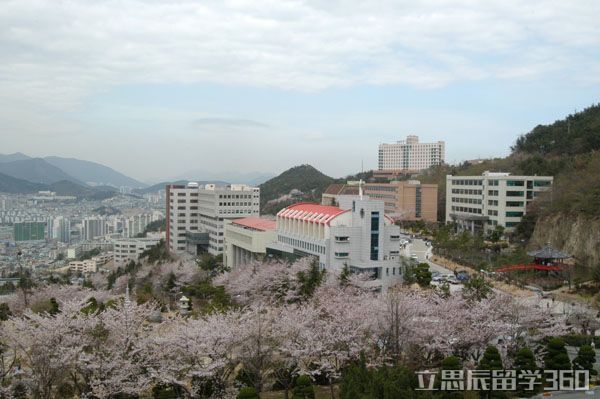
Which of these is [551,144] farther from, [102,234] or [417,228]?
[102,234]

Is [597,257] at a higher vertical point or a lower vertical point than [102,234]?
higher

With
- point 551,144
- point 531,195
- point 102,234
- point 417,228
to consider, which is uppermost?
point 551,144

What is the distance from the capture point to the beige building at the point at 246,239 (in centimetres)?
3644

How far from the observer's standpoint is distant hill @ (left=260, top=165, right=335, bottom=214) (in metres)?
83.0

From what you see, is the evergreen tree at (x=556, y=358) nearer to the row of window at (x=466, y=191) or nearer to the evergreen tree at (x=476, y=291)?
the evergreen tree at (x=476, y=291)

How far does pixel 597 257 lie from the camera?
104ft

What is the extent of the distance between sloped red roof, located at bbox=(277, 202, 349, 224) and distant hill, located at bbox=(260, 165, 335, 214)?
42513 millimetres

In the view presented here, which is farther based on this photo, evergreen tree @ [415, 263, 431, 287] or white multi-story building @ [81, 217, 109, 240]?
white multi-story building @ [81, 217, 109, 240]

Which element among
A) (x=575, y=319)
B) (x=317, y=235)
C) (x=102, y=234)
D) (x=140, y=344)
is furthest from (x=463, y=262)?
(x=102, y=234)

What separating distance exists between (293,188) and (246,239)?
54.0m

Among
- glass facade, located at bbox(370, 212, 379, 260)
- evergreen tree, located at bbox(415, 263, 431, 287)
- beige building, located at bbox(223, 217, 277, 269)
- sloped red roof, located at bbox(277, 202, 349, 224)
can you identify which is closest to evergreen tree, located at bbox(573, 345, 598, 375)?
evergreen tree, located at bbox(415, 263, 431, 287)

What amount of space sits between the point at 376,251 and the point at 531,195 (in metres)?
20.9

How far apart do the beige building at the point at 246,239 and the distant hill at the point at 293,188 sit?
35.3 m

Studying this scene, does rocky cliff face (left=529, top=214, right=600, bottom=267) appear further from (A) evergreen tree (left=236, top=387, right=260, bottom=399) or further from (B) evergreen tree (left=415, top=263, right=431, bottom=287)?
(A) evergreen tree (left=236, top=387, right=260, bottom=399)
